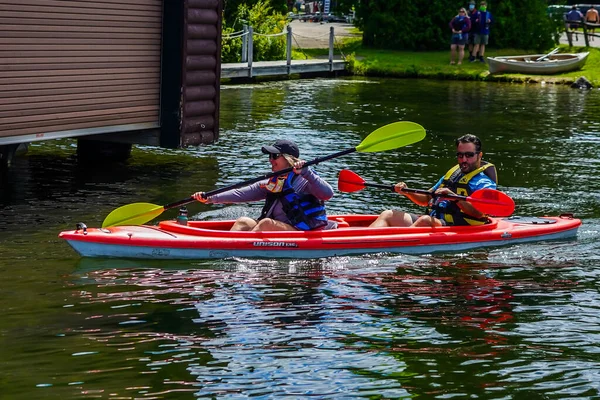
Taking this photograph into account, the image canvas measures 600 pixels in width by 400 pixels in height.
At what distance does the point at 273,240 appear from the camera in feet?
32.3

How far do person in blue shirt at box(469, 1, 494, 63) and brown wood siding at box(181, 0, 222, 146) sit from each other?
17.4 m

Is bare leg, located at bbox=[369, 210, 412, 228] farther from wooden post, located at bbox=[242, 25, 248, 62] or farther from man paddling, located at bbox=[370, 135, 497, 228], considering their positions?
wooden post, located at bbox=[242, 25, 248, 62]

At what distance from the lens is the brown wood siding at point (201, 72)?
14500 millimetres

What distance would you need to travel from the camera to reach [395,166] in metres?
15.4

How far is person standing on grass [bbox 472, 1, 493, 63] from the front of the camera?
31.0m

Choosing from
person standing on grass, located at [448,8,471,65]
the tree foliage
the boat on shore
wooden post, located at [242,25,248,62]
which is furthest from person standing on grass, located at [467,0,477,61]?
wooden post, located at [242,25,248,62]

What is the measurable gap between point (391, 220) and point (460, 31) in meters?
21.3

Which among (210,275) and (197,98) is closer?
(210,275)

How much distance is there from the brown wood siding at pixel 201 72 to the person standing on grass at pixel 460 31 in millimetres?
16783

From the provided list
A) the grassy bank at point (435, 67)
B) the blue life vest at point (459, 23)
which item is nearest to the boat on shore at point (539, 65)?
the grassy bank at point (435, 67)

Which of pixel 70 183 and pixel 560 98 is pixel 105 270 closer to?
pixel 70 183

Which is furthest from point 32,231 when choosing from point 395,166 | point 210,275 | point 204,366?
point 395,166

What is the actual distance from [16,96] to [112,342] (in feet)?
18.8

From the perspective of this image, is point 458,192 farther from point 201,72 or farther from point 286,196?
point 201,72
